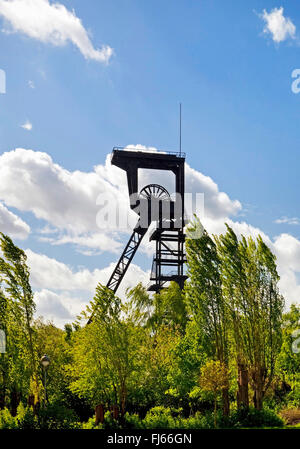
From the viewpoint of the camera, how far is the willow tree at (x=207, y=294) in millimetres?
30859

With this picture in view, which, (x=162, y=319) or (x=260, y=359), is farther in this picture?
(x=162, y=319)

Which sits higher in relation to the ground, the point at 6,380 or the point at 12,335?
the point at 12,335

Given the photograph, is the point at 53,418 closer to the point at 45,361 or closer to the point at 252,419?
the point at 45,361

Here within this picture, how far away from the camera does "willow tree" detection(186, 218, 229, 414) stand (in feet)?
101

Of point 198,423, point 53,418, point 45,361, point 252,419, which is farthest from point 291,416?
point 45,361

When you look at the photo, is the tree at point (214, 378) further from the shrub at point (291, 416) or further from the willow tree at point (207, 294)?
the shrub at point (291, 416)

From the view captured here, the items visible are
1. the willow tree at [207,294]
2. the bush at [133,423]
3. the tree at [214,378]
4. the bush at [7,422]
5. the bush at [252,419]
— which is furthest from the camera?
the willow tree at [207,294]

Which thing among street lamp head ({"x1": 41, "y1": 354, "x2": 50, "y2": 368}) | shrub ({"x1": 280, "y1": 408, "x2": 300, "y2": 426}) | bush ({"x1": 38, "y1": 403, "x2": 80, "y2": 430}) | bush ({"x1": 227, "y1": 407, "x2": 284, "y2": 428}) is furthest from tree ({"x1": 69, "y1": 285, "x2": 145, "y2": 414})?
shrub ({"x1": 280, "y1": 408, "x2": 300, "y2": 426})

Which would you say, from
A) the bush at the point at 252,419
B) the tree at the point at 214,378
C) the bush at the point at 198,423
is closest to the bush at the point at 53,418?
the bush at the point at 198,423

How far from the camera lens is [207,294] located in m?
32.0
